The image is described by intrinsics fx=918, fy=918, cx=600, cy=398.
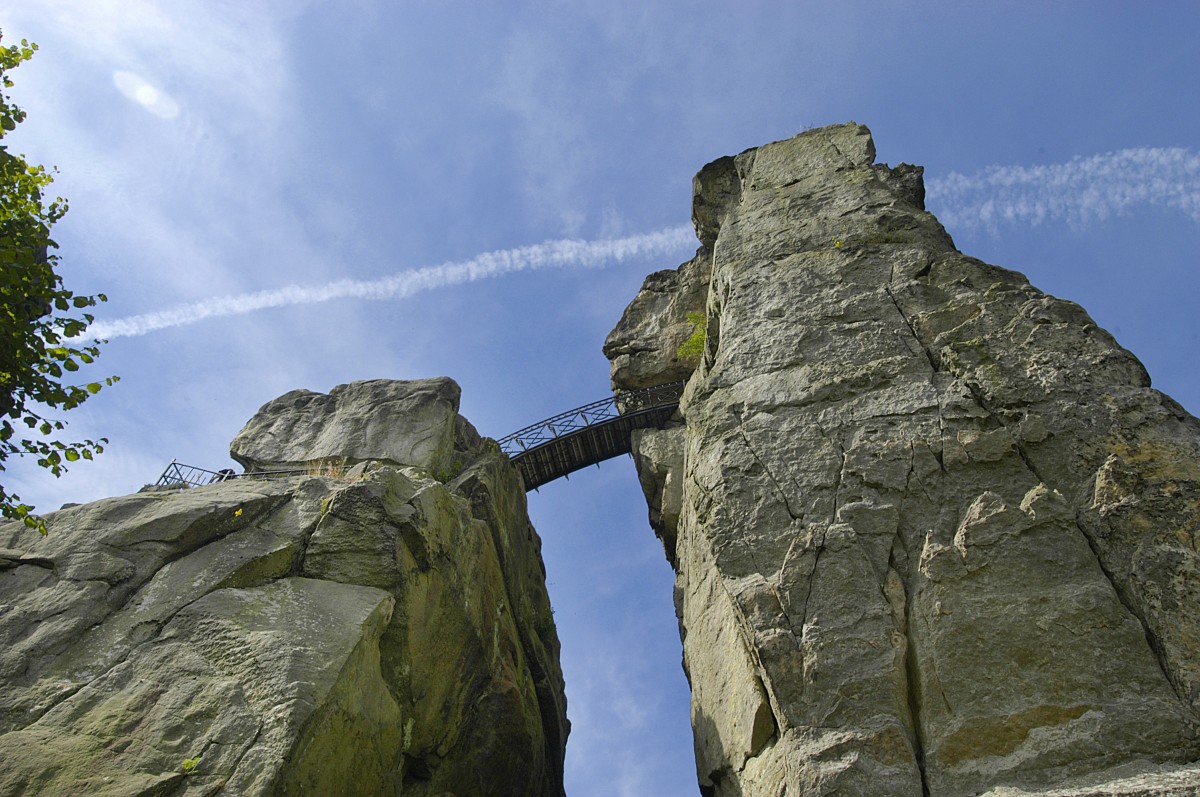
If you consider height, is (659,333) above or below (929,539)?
above

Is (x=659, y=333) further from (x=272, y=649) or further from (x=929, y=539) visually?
(x=272, y=649)

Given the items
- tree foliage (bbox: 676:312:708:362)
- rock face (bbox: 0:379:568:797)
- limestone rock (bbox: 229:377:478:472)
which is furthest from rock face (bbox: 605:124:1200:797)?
limestone rock (bbox: 229:377:478:472)

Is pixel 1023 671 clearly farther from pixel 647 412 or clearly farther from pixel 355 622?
pixel 647 412

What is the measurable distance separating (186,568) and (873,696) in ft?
30.1

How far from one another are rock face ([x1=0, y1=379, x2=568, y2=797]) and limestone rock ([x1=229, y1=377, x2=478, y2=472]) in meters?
0.90

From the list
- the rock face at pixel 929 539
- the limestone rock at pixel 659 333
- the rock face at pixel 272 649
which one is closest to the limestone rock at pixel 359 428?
the rock face at pixel 272 649

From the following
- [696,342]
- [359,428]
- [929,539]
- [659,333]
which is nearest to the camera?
[929,539]

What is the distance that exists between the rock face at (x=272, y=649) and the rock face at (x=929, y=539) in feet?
12.6

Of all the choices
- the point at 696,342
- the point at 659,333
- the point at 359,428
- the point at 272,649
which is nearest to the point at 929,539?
the point at 272,649

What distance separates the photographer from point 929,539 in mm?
10891

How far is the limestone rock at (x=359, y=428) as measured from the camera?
1942cm

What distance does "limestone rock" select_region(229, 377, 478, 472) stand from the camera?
1942 centimetres

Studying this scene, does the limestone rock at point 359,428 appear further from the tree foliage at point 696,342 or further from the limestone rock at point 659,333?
the tree foliage at point 696,342

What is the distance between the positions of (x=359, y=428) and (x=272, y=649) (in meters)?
9.38
